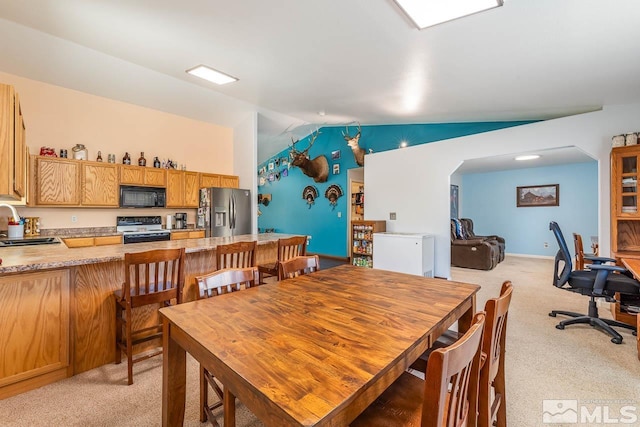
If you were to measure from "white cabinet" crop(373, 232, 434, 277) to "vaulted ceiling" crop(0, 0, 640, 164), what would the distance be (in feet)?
6.86

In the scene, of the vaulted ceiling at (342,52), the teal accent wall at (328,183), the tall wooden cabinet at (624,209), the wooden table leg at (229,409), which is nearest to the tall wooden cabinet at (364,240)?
the teal accent wall at (328,183)

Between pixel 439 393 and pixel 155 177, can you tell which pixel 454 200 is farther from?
pixel 439 393

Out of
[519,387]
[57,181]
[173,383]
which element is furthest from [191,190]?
[519,387]

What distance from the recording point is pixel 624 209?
314 centimetres

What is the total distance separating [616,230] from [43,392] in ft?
17.9

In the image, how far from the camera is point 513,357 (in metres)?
2.40

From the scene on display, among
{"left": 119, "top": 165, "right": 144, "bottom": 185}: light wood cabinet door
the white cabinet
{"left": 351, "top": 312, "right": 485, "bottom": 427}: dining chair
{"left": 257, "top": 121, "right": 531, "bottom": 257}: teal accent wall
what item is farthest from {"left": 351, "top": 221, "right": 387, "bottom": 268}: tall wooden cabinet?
{"left": 351, "top": 312, "right": 485, "bottom": 427}: dining chair

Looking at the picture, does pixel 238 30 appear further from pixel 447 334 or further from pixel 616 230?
pixel 616 230

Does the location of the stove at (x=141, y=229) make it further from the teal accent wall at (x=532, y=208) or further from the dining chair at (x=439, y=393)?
the teal accent wall at (x=532, y=208)

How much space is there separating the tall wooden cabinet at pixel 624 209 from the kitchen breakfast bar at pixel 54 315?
14.0 ft

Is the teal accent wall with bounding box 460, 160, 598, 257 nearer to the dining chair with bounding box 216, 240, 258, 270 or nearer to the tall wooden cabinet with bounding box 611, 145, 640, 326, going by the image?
the tall wooden cabinet with bounding box 611, 145, 640, 326

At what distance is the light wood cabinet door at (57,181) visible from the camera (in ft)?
12.2

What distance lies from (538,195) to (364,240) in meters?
4.81

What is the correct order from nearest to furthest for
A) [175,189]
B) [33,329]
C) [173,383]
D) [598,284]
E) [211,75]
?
1. [173,383]
2. [33,329]
3. [598,284]
4. [211,75]
5. [175,189]
